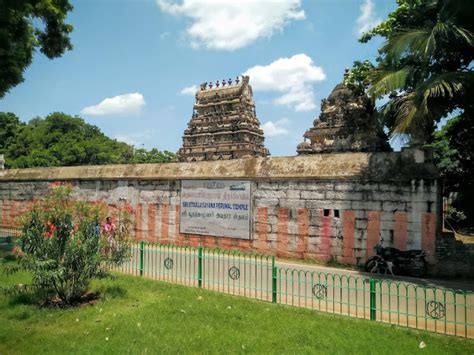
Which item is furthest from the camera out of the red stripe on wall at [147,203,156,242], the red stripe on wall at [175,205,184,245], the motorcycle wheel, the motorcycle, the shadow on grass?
the red stripe on wall at [147,203,156,242]

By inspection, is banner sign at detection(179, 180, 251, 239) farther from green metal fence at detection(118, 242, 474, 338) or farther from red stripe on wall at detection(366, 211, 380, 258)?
red stripe on wall at detection(366, 211, 380, 258)

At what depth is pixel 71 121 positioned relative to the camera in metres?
46.6

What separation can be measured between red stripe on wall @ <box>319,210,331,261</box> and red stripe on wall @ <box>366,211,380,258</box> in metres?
1.04

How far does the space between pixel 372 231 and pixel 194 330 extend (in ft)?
19.7

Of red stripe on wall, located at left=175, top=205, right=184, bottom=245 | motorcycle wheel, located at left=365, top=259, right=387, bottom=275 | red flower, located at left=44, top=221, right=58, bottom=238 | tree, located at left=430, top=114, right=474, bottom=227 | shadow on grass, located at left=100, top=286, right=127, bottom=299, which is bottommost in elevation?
shadow on grass, located at left=100, top=286, right=127, bottom=299

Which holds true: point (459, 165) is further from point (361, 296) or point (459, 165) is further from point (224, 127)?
point (224, 127)

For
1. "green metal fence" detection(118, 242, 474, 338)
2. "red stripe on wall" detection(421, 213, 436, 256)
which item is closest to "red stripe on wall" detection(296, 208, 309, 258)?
"green metal fence" detection(118, 242, 474, 338)

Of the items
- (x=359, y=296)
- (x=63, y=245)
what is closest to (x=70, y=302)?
(x=63, y=245)

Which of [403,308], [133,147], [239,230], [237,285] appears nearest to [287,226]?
[239,230]

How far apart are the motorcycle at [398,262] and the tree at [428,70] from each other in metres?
2.84

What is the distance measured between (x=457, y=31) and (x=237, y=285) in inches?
287

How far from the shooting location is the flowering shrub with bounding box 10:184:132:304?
6.64m

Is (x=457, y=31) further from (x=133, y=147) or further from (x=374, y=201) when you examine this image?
(x=133, y=147)

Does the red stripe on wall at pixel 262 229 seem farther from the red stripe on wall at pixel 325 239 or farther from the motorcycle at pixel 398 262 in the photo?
the motorcycle at pixel 398 262
